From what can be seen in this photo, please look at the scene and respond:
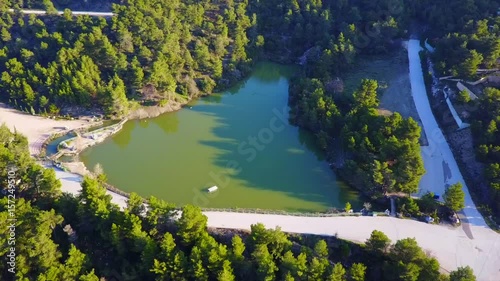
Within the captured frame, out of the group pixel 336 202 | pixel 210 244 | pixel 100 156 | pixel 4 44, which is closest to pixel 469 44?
pixel 336 202

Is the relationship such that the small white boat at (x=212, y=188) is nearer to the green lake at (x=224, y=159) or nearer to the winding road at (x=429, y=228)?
the green lake at (x=224, y=159)

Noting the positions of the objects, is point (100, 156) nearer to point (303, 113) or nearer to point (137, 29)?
point (137, 29)

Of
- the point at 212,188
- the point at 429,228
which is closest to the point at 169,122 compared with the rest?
the point at 212,188

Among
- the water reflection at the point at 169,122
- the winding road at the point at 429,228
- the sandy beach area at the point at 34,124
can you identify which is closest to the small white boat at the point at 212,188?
the winding road at the point at 429,228

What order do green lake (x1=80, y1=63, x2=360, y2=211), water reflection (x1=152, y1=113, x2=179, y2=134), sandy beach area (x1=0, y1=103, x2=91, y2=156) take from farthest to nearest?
water reflection (x1=152, y1=113, x2=179, y2=134), sandy beach area (x1=0, y1=103, x2=91, y2=156), green lake (x1=80, y1=63, x2=360, y2=211)

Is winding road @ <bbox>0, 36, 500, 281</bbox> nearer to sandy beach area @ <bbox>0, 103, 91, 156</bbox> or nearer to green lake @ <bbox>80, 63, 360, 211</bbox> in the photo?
green lake @ <bbox>80, 63, 360, 211</bbox>

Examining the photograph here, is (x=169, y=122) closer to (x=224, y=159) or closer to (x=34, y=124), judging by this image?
(x=224, y=159)

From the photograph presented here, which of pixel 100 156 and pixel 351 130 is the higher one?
pixel 351 130

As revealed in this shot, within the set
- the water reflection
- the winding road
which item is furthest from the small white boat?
the water reflection
